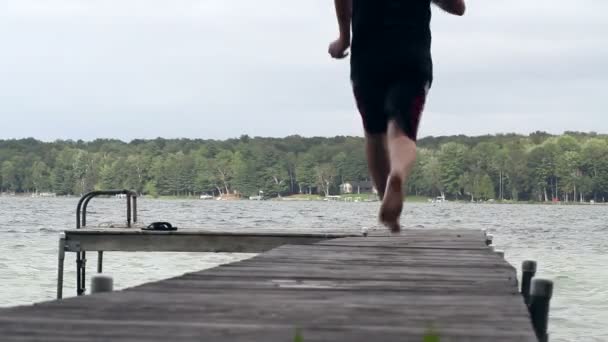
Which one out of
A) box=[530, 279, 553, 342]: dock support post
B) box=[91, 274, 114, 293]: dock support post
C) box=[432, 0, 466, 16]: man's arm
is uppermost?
box=[432, 0, 466, 16]: man's arm

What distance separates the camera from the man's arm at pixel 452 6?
609 cm

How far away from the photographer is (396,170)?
538 cm

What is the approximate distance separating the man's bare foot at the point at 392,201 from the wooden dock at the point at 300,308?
3.78 feet

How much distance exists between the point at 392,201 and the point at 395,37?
1003 millimetres

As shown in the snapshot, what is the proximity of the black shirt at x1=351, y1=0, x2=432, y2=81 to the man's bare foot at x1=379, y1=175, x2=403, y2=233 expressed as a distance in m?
0.74

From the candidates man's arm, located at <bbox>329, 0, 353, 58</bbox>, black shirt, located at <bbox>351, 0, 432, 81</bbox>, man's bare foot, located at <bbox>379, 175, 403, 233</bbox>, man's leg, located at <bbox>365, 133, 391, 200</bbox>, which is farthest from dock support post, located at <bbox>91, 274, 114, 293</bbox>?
man's arm, located at <bbox>329, 0, 353, 58</bbox>

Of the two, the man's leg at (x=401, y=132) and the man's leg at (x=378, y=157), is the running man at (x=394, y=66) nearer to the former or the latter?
the man's leg at (x=401, y=132)

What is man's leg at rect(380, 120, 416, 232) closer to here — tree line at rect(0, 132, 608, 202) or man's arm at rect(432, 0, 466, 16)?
man's arm at rect(432, 0, 466, 16)

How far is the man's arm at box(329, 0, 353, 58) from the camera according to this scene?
6.19 meters

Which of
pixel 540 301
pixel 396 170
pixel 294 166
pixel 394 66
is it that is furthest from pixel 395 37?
pixel 294 166

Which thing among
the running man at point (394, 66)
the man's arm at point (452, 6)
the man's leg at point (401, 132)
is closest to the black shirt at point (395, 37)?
the running man at point (394, 66)

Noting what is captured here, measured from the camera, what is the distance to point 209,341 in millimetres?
2109

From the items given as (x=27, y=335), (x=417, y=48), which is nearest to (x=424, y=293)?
(x=27, y=335)

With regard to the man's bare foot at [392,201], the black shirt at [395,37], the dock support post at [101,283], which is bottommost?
the dock support post at [101,283]
